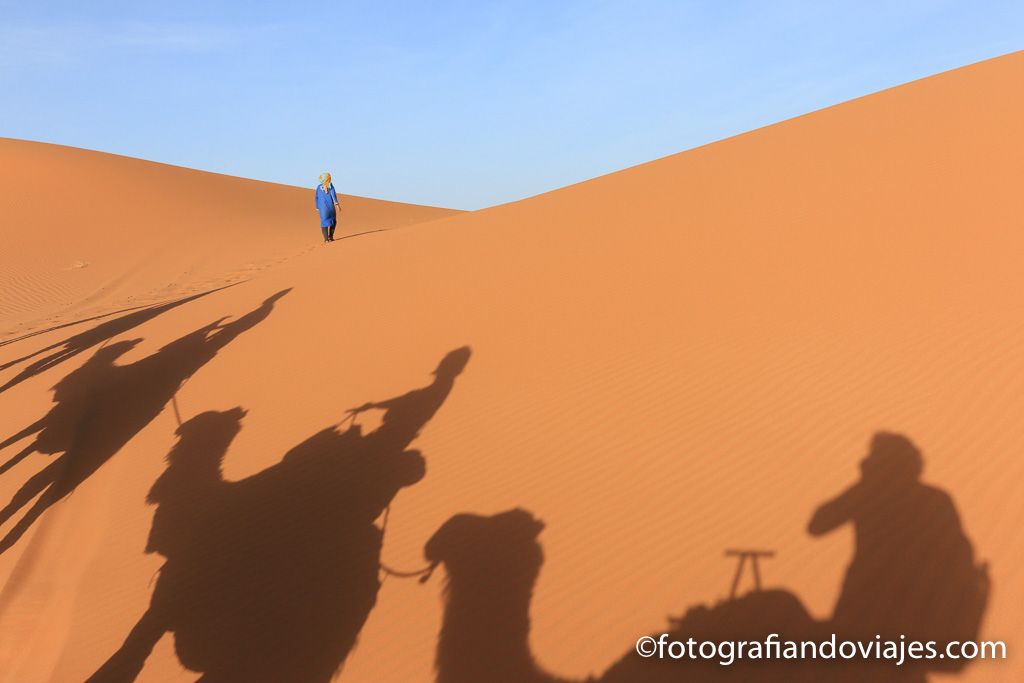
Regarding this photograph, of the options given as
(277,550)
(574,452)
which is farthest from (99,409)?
(574,452)

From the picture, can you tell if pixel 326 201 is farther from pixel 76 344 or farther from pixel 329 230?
pixel 76 344

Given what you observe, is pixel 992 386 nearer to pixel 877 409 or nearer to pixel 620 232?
pixel 877 409

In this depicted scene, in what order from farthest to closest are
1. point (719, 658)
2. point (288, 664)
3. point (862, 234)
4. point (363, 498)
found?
point (862, 234), point (363, 498), point (288, 664), point (719, 658)

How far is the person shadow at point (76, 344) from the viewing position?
11.0 meters

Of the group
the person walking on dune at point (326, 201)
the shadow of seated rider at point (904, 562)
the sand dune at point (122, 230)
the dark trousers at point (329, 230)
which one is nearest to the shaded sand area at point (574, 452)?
the shadow of seated rider at point (904, 562)

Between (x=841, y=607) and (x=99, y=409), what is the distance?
8261 mm

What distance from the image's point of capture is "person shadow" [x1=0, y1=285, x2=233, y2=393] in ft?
36.2

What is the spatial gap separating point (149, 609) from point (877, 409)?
541cm

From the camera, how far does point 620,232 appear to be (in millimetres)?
10477

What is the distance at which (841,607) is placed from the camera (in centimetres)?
392

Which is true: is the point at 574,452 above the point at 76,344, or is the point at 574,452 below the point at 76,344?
below


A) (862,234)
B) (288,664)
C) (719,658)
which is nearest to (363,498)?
(288,664)

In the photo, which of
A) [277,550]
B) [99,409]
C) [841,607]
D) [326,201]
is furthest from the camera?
[326,201]

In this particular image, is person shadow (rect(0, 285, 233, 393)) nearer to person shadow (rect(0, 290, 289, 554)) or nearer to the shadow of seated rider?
person shadow (rect(0, 290, 289, 554))
